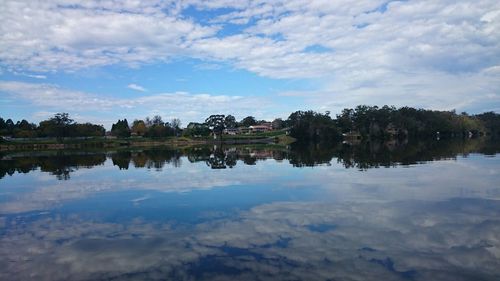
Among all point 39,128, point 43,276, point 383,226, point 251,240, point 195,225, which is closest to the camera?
point 43,276

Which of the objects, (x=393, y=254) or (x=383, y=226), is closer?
(x=393, y=254)

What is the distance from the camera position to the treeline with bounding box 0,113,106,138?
139m

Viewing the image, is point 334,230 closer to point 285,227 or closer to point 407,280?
point 285,227

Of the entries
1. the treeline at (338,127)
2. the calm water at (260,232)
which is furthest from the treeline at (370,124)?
the calm water at (260,232)

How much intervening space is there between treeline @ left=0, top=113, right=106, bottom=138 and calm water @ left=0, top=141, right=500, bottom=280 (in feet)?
413

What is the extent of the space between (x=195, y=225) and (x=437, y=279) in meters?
7.72

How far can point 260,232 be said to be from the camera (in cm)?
1271

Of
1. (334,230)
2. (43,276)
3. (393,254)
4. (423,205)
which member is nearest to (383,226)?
(334,230)

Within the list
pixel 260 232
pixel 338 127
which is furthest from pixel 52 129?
pixel 260 232

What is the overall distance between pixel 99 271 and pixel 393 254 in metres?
6.94

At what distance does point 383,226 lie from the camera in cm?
1302

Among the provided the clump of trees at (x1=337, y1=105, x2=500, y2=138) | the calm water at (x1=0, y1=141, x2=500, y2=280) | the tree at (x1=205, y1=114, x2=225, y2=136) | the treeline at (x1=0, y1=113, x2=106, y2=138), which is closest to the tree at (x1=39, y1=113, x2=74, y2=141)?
the treeline at (x1=0, y1=113, x2=106, y2=138)

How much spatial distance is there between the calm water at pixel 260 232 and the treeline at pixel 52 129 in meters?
126

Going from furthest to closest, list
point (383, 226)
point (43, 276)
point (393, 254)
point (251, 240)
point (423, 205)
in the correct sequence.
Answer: point (423, 205) < point (383, 226) < point (251, 240) < point (393, 254) < point (43, 276)
